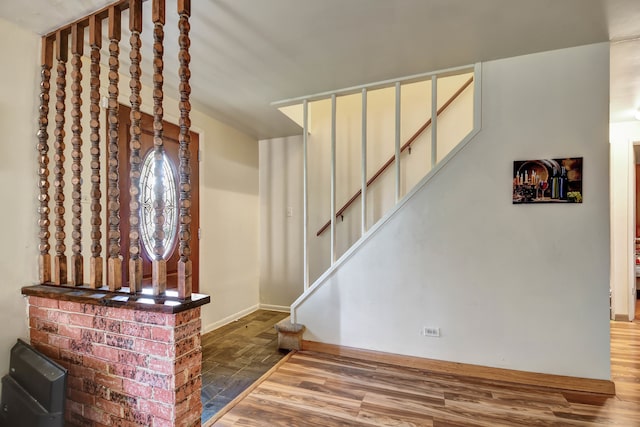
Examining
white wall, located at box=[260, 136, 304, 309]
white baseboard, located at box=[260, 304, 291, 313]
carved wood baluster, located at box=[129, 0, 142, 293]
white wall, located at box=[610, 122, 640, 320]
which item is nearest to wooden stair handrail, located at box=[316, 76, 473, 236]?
white wall, located at box=[260, 136, 304, 309]

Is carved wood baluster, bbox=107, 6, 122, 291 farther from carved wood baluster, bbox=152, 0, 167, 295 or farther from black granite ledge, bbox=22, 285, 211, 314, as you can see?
carved wood baluster, bbox=152, 0, 167, 295

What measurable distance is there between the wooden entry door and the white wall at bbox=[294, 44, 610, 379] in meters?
1.80

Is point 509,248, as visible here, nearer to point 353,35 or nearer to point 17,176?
point 353,35

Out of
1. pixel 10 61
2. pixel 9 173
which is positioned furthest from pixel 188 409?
pixel 10 61

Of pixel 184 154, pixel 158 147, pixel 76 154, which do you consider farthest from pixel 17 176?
pixel 184 154

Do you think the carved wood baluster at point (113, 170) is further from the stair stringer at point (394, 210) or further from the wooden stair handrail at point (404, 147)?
the wooden stair handrail at point (404, 147)

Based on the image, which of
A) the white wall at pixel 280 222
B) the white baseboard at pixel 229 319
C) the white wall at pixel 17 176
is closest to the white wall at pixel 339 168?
the white wall at pixel 280 222

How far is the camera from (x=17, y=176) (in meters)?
1.67

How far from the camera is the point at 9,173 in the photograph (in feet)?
5.39

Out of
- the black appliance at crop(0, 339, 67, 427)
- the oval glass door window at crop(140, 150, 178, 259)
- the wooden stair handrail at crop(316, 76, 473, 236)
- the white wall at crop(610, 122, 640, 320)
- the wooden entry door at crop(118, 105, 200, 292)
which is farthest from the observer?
the white wall at crop(610, 122, 640, 320)

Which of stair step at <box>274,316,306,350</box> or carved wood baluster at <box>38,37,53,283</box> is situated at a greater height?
carved wood baluster at <box>38,37,53,283</box>

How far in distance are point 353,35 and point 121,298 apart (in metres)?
2.04

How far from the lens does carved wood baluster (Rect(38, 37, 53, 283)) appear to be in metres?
1.74

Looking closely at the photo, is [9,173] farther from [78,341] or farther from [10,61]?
[78,341]
